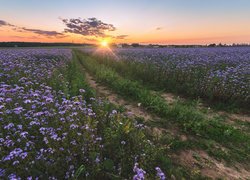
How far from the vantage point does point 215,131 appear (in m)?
5.20

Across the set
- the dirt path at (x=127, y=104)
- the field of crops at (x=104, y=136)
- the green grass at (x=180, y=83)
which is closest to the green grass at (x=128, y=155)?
the field of crops at (x=104, y=136)

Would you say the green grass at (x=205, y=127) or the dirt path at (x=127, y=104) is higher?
the green grass at (x=205, y=127)

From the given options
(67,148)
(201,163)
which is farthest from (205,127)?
(67,148)

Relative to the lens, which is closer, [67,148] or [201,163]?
[67,148]

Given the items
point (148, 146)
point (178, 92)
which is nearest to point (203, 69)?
point (178, 92)

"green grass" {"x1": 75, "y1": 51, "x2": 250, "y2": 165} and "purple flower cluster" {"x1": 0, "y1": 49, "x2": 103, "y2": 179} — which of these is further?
"green grass" {"x1": 75, "y1": 51, "x2": 250, "y2": 165}

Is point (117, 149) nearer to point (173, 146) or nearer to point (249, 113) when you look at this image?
point (173, 146)

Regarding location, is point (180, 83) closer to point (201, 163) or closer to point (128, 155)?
point (201, 163)

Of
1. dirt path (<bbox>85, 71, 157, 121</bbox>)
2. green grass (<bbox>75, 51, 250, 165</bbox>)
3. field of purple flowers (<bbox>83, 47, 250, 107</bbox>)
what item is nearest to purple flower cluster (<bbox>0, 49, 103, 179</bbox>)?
dirt path (<bbox>85, 71, 157, 121</bbox>)

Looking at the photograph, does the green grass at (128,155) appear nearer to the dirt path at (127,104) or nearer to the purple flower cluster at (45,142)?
the purple flower cluster at (45,142)

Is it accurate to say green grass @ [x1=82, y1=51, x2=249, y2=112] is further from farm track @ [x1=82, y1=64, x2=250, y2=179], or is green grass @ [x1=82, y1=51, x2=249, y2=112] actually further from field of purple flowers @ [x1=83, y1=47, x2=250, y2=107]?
farm track @ [x1=82, y1=64, x2=250, y2=179]

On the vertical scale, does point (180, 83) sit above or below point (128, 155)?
below

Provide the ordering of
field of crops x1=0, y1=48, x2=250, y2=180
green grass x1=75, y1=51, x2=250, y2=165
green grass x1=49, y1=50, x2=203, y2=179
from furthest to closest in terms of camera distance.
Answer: green grass x1=75, y1=51, x2=250, y2=165 → green grass x1=49, y1=50, x2=203, y2=179 → field of crops x1=0, y1=48, x2=250, y2=180

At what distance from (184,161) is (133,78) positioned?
8093mm
